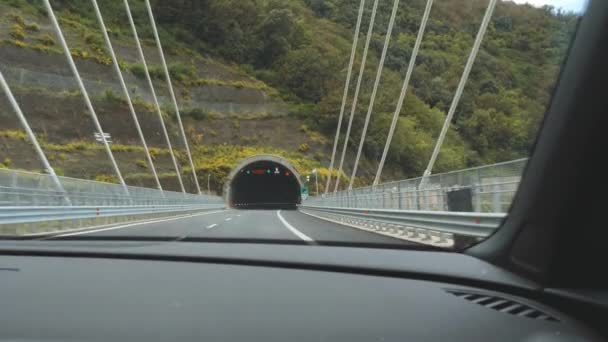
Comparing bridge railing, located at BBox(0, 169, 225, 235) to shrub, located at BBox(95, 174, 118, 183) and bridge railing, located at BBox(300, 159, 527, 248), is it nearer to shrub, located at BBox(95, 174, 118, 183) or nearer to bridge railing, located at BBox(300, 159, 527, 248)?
bridge railing, located at BBox(300, 159, 527, 248)

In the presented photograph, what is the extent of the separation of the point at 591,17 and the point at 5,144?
37973mm

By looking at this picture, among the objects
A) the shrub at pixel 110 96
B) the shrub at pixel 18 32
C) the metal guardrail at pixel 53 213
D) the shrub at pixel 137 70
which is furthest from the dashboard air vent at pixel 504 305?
the shrub at pixel 137 70

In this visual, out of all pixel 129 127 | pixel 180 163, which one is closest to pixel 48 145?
pixel 129 127

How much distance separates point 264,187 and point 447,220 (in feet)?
216

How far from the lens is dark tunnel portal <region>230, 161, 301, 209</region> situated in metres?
60.9

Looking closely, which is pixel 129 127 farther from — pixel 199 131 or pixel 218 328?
pixel 218 328

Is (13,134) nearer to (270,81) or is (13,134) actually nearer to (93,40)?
(93,40)

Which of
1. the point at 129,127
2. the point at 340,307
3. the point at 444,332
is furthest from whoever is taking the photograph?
the point at 129,127

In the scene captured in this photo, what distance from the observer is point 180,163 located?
168 feet

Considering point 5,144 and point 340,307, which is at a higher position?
point 5,144

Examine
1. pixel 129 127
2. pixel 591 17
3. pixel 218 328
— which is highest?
pixel 129 127

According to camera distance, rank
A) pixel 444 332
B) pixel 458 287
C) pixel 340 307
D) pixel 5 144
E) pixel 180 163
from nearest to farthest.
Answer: pixel 444 332 < pixel 340 307 < pixel 458 287 < pixel 5 144 < pixel 180 163

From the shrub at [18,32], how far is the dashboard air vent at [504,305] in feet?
144

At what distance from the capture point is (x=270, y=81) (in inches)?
1427
